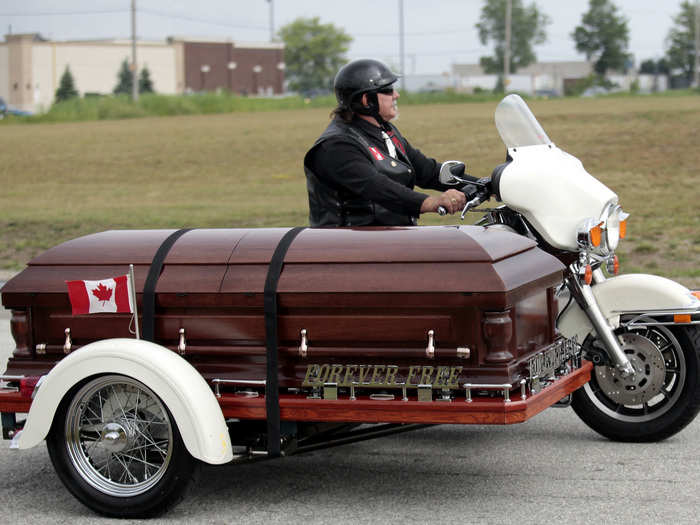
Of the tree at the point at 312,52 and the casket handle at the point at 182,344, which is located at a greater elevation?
the tree at the point at 312,52

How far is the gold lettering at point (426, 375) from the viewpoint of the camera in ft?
14.7

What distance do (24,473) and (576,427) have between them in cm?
292

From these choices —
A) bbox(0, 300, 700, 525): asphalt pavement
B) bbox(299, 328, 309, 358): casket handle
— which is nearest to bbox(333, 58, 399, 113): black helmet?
bbox(299, 328, 309, 358): casket handle

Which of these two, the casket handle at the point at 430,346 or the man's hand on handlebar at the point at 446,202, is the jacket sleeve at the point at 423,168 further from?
the casket handle at the point at 430,346

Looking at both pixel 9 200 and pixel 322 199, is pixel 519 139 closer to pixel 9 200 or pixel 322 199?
pixel 322 199

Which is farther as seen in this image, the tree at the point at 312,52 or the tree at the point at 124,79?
the tree at the point at 312,52

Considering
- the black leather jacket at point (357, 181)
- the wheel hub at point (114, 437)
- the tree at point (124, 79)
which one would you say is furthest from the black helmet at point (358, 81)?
the tree at point (124, 79)

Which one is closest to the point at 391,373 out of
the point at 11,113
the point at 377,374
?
the point at 377,374

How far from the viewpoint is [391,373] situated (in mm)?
4559

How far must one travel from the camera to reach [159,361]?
14.9ft

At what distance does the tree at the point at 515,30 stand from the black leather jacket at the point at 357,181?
13332 centimetres

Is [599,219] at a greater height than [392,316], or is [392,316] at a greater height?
[599,219]

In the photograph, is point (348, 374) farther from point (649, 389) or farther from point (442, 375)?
point (649, 389)

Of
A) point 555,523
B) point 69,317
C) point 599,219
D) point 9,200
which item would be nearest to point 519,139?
point 599,219
